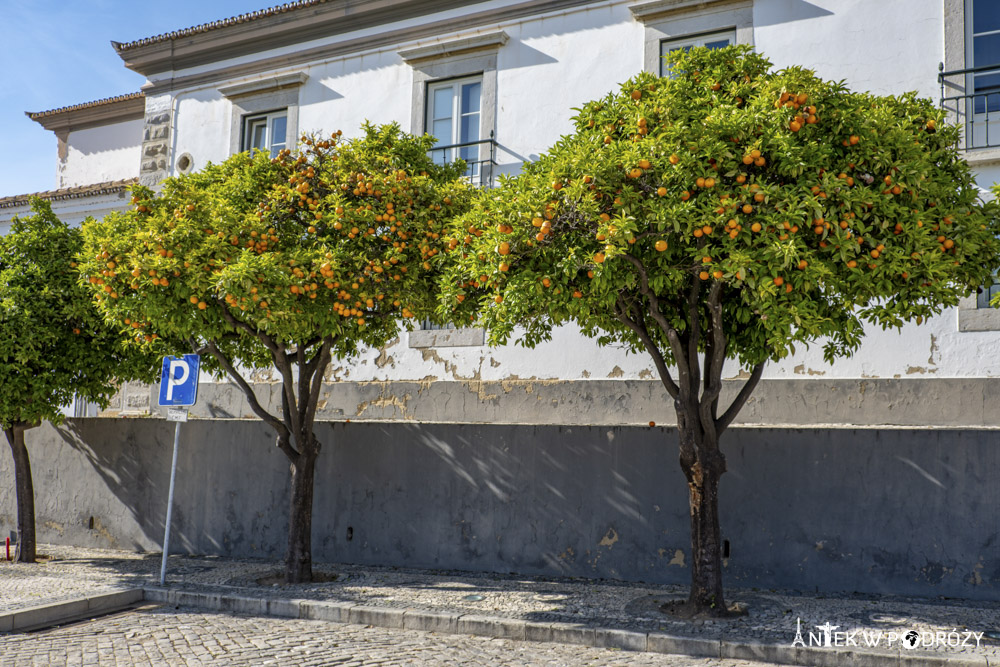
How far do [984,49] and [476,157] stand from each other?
6664mm

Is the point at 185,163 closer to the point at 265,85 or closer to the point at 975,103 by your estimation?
the point at 265,85

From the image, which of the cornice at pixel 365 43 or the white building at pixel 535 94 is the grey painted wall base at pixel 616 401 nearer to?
the white building at pixel 535 94

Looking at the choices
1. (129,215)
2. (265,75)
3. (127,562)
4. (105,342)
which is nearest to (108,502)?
(127,562)

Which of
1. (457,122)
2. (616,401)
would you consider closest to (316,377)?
(616,401)

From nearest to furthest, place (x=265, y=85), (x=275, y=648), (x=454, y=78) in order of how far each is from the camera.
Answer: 1. (x=275, y=648)
2. (x=454, y=78)
3. (x=265, y=85)

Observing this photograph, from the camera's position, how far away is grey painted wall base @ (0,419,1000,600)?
8422mm

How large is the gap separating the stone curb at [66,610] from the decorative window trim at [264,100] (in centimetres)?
785

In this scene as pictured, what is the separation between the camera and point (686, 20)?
38.1 feet

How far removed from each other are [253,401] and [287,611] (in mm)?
2308

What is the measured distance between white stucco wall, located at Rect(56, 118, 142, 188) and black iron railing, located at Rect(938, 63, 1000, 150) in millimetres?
14427

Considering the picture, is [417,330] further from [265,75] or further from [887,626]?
[887,626]

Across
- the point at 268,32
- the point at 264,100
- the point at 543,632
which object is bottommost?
the point at 543,632

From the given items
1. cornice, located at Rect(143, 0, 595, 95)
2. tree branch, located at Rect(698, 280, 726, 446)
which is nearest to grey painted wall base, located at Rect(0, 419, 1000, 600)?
tree branch, located at Rect(698, 280, 726, 446)

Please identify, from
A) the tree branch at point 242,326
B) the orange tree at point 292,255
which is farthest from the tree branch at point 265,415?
the tree branch at point 242,326
